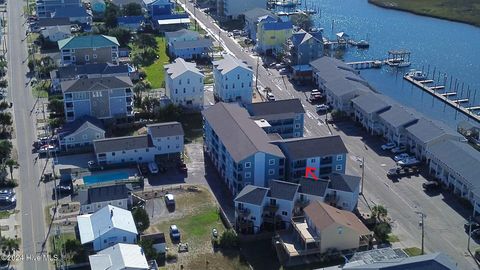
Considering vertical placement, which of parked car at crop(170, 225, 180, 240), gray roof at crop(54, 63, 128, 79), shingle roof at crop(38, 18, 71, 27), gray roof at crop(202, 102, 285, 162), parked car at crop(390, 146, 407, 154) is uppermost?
shingle roof at crop(38, 18, 71, 27)

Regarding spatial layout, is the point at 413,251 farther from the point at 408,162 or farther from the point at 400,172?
the point at 408,162

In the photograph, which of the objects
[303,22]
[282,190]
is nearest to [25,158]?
[282,190]

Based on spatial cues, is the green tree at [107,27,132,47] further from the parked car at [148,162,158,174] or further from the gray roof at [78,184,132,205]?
the gray roof at [78,184,132,205]

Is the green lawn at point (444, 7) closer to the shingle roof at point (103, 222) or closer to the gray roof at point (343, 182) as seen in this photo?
the gray roof at point (343, 182)

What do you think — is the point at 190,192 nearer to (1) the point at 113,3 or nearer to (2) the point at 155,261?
(2) the point at 155,261

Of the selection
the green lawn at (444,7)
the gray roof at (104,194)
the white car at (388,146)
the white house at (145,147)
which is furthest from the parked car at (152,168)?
the green lawn at (444,7)

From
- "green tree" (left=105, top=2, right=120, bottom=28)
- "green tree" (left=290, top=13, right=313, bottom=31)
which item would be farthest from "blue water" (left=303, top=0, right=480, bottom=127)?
"green tree" (left=105, top=2, right=120, bottom=28)

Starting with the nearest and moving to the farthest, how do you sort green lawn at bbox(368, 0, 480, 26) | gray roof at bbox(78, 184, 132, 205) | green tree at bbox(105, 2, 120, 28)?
1. gray roof at bbox(78, 184, 132, 205)
2. green tree at bbox(105, 2, 120, 28)
3. green lawn at bbox(368, 0, 480, 26)

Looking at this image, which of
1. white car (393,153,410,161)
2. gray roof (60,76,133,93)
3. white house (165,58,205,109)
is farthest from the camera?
white house (165,58,205,109)
